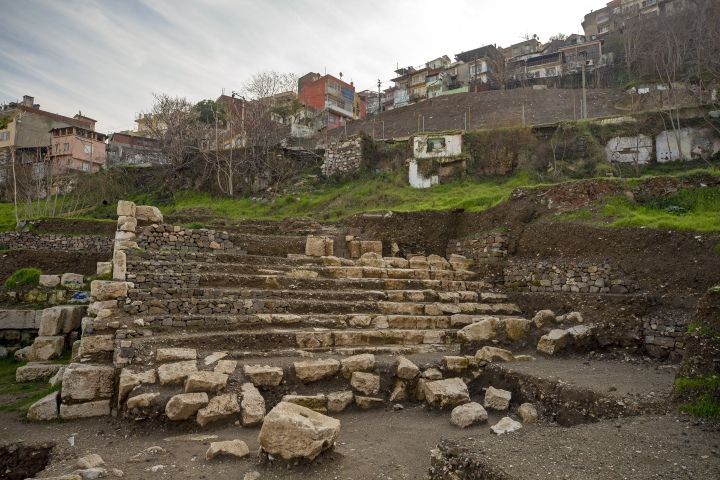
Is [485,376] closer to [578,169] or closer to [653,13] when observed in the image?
[578,169]

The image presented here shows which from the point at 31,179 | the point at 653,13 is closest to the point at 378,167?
the point at 31,179

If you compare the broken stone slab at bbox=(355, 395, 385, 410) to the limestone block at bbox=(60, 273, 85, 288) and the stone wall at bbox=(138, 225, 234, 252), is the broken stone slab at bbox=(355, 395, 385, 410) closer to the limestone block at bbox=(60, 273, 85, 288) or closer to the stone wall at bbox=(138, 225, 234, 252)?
the stone wall at bbox=(138, 225, 234, 252)

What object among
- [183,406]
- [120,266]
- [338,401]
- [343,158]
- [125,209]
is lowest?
[338,401]

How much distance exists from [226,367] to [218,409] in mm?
962

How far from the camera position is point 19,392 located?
8523 mm

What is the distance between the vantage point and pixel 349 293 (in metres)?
10.5

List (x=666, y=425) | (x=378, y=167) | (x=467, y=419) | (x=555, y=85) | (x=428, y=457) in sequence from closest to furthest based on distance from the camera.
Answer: (x=666, y=425) < (x=428, y=457) < (x=467, y=419) < (x=378, y=167) < (x=555, y=85)

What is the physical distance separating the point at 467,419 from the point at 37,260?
797 inches

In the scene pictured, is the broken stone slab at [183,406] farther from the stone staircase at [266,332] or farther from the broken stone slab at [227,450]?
the broken stone slab at [227,450]

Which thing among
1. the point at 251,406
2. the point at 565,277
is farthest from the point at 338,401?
the point at 565,277

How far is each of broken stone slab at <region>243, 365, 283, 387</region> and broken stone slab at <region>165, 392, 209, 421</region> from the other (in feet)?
2.74

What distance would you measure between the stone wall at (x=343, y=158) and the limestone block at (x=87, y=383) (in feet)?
67.1

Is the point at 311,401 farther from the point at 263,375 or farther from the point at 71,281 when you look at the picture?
the point at 71,281

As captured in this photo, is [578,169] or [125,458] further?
[578,169]
